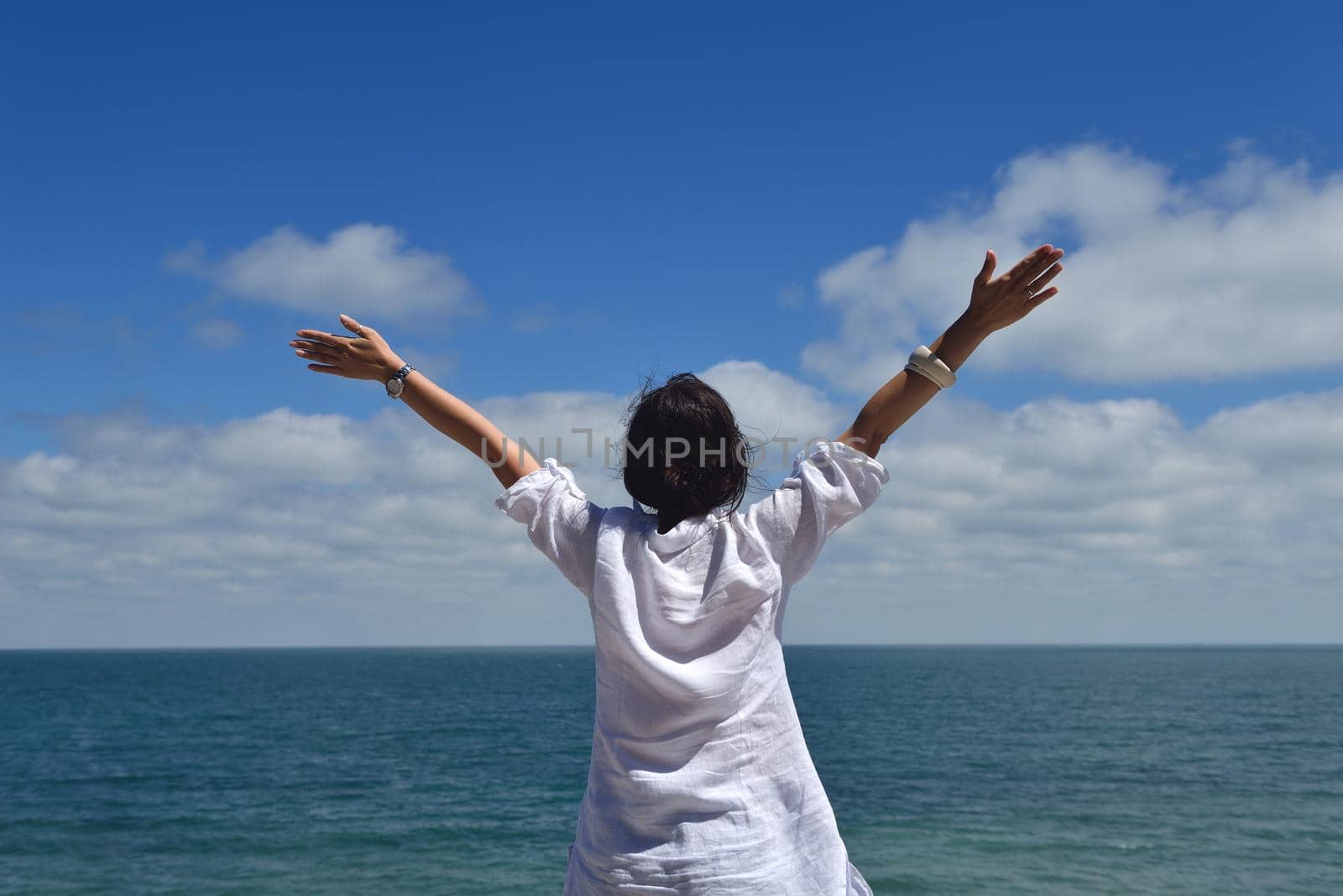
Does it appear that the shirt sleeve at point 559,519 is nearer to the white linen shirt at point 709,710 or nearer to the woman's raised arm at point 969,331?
the white linen shirt at point 709,710

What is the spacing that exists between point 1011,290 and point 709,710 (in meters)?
1.02

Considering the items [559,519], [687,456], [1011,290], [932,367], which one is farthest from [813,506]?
[1011,290]

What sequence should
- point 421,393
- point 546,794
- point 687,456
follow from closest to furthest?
point 687,456
point 421,393
point 546,794

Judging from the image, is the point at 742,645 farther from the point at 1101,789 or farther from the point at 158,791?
the point at 158,791

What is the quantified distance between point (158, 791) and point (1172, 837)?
30.2m

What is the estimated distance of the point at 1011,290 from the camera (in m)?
2.00

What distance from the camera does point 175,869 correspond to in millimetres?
21484

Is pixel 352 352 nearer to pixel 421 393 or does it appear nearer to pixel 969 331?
pixel 421 393

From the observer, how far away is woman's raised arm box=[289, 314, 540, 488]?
6.86ft

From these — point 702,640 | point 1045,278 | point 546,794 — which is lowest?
point 546,794

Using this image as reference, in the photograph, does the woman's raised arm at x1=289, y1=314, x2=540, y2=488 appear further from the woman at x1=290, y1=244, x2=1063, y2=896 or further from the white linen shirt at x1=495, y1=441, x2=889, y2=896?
the white linen shirt at x1=495, y1=441, x2=889, y2=896

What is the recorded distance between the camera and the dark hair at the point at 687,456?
72.2 inches

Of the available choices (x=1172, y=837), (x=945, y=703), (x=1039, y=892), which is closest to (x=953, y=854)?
(x=1039, y=892)

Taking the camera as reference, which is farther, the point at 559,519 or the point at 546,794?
the point at 546,794
